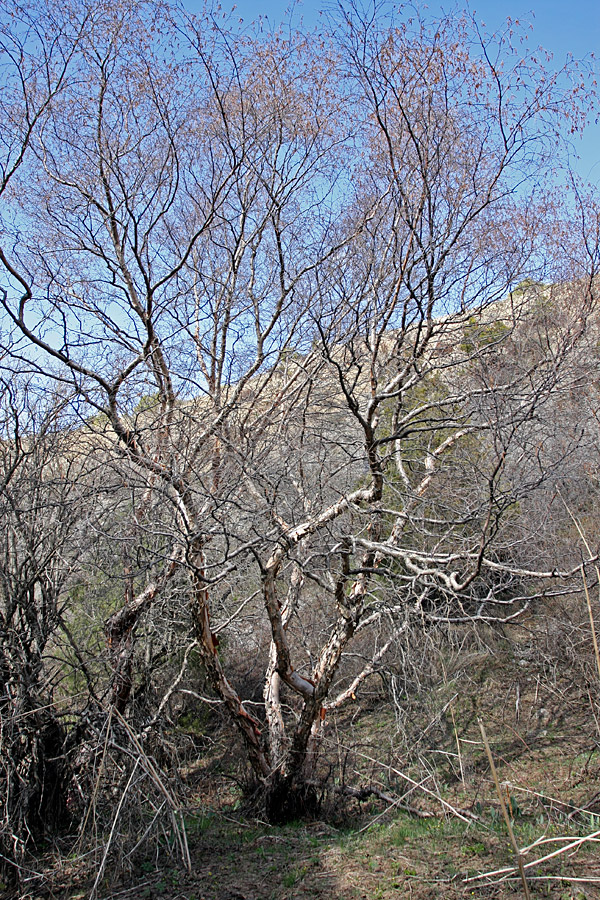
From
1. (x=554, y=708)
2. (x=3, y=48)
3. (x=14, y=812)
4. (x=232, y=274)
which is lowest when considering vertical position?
(x=554, y=708)

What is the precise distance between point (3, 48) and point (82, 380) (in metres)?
2.93

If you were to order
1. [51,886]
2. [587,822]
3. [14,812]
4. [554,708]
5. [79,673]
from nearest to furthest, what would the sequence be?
[51,886], [14,812], [587,822], [79,673], [554,708]

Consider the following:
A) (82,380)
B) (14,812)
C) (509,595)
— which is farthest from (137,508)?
(509,595)

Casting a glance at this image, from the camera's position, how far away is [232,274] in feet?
23.3

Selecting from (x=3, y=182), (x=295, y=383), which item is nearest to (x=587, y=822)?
(x=295, y=383)

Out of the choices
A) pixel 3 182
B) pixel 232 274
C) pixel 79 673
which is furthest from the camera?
pixel 232 274

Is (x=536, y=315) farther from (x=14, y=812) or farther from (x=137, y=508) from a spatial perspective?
(x=14, y=812)

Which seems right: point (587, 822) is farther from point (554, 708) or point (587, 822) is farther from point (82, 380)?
point (82, 380)

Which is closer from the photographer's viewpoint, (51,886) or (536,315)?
(51,886)

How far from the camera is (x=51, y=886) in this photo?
3965mm

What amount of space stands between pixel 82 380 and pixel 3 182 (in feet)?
5.84

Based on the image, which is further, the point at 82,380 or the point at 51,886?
the point at 82,380

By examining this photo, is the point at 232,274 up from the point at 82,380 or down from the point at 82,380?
up

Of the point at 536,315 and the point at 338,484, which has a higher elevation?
the point at 536,315
